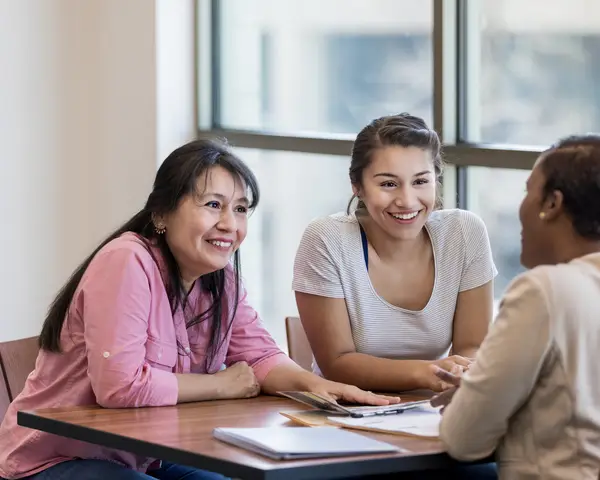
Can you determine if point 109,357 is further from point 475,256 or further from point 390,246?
point 475,256

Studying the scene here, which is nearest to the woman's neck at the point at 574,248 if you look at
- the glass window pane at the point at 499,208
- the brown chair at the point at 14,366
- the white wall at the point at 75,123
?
the brown chair at the point at 14,366

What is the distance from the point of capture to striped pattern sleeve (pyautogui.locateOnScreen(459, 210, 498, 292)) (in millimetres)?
2848

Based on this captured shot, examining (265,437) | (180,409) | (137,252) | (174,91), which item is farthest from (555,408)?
(174,91)

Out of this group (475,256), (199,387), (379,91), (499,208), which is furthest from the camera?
(379,91)

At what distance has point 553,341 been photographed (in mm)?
1789

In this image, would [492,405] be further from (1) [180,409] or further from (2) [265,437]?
(1) [180,409]

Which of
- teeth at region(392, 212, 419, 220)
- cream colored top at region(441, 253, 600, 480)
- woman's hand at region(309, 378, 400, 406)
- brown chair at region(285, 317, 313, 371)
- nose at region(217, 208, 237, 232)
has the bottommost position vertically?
brown chair at region(285, 317, 313, 371)

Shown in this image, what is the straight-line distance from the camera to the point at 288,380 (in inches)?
98.6

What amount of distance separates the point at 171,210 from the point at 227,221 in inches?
5.1

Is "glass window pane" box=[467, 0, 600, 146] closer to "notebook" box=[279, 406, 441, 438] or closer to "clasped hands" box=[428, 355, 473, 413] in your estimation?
"clasped hands" box=[428, 355, 473, 413]

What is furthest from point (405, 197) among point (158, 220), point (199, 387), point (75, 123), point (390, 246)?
point (75, 123)

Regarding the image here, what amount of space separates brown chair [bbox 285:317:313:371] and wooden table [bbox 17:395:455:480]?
0.66m

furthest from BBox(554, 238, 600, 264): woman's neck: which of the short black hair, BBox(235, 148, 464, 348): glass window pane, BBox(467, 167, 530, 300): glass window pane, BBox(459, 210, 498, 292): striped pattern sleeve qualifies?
BBox(235, 148, 464, 348): glass window pane

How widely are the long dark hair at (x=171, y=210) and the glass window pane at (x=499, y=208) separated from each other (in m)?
1.35
